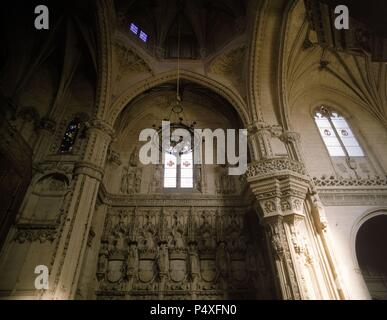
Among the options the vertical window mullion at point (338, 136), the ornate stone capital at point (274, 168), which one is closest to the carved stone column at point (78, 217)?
the ornate stone capital at point (274, 168)

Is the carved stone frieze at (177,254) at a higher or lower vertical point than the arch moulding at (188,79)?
lower

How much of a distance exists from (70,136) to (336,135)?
11988 millimetres

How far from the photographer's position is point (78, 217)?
8203mm

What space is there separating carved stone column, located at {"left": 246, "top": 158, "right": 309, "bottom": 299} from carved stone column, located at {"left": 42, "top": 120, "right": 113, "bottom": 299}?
17.5 ft

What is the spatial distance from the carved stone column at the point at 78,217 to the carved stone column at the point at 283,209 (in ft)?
17.5

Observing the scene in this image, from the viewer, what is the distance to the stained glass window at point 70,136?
11.1 m

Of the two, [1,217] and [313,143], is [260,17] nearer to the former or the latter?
[313,143]

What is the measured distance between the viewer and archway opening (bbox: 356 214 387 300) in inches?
392

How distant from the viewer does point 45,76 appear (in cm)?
1204

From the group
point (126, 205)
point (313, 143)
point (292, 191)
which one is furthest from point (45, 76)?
point (313, 143)

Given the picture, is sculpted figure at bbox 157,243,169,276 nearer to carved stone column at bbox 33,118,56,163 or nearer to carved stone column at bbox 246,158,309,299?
carved stone column at bbox 246,158,309,299

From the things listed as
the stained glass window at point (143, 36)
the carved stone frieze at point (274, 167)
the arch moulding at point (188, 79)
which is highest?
the stained glass window at point (143, 36)

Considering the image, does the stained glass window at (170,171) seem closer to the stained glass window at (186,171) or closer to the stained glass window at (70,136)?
the stained glass window at (186,171)

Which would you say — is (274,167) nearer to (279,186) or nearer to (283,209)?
(279,186)
